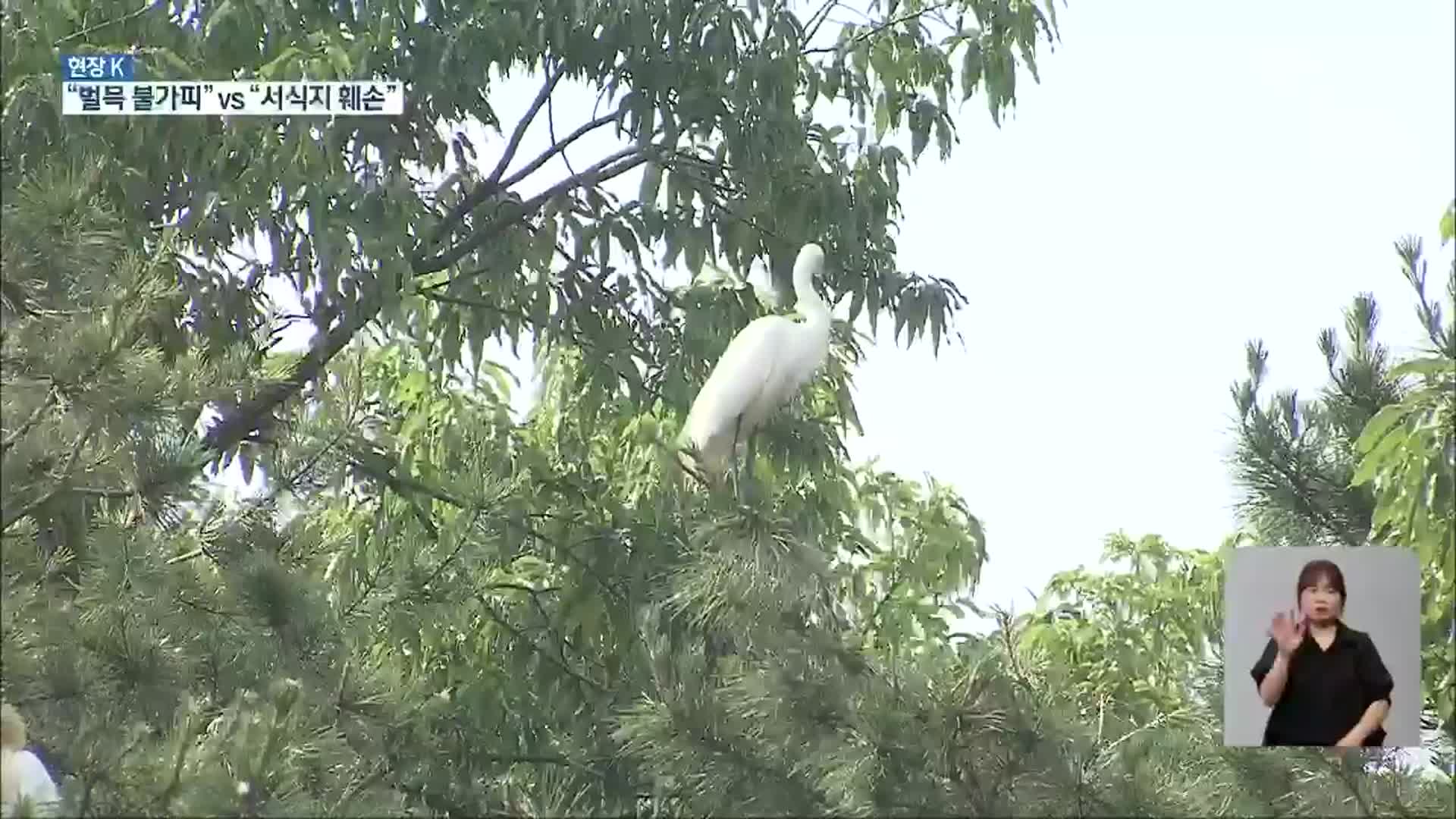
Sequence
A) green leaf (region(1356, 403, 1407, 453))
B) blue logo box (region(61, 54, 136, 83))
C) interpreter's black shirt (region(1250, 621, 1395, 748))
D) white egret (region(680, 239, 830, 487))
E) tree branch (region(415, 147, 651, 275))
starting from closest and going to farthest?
interpreter's black shirt (region(1250, 621, 1395, 748))
green leaf (region(1356, 403, 1407, 453))
white egret (region(680, 239, 830, 487))
blue logo box (region(61, 54, 136, 83))
tree branch (region(415, 147, 651, 275))

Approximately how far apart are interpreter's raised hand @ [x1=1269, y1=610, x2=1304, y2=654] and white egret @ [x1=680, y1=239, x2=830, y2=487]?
47.4 inches

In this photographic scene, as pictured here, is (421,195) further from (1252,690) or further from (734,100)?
(1252,690)

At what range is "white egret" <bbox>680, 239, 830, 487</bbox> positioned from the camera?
3158 millimetres

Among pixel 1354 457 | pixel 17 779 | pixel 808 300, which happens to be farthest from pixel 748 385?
pixel 17 779

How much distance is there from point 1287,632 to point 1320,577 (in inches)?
2.4

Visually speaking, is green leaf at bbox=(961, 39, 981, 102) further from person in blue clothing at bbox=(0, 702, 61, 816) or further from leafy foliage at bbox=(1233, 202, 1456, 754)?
person in blue clothing at bbox=(0, 702, 61, 816)

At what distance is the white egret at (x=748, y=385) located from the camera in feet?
10.4

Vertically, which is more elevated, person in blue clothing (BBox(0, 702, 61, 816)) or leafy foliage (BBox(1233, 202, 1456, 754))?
leafy foliage (BBox(1233, 202, 1456, 754))

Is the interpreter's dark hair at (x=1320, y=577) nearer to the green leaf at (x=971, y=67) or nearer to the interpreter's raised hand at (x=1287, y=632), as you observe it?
the interpreter's raised hand at (x=1287, y=632)

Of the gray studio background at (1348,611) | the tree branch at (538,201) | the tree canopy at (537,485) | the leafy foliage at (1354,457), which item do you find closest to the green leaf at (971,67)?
the tree canopy at (537,485)

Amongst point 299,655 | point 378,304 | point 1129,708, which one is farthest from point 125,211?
point 1129,708

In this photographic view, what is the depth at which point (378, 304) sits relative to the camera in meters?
3.74

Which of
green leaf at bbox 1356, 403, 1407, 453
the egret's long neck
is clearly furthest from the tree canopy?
the egret's long neck
